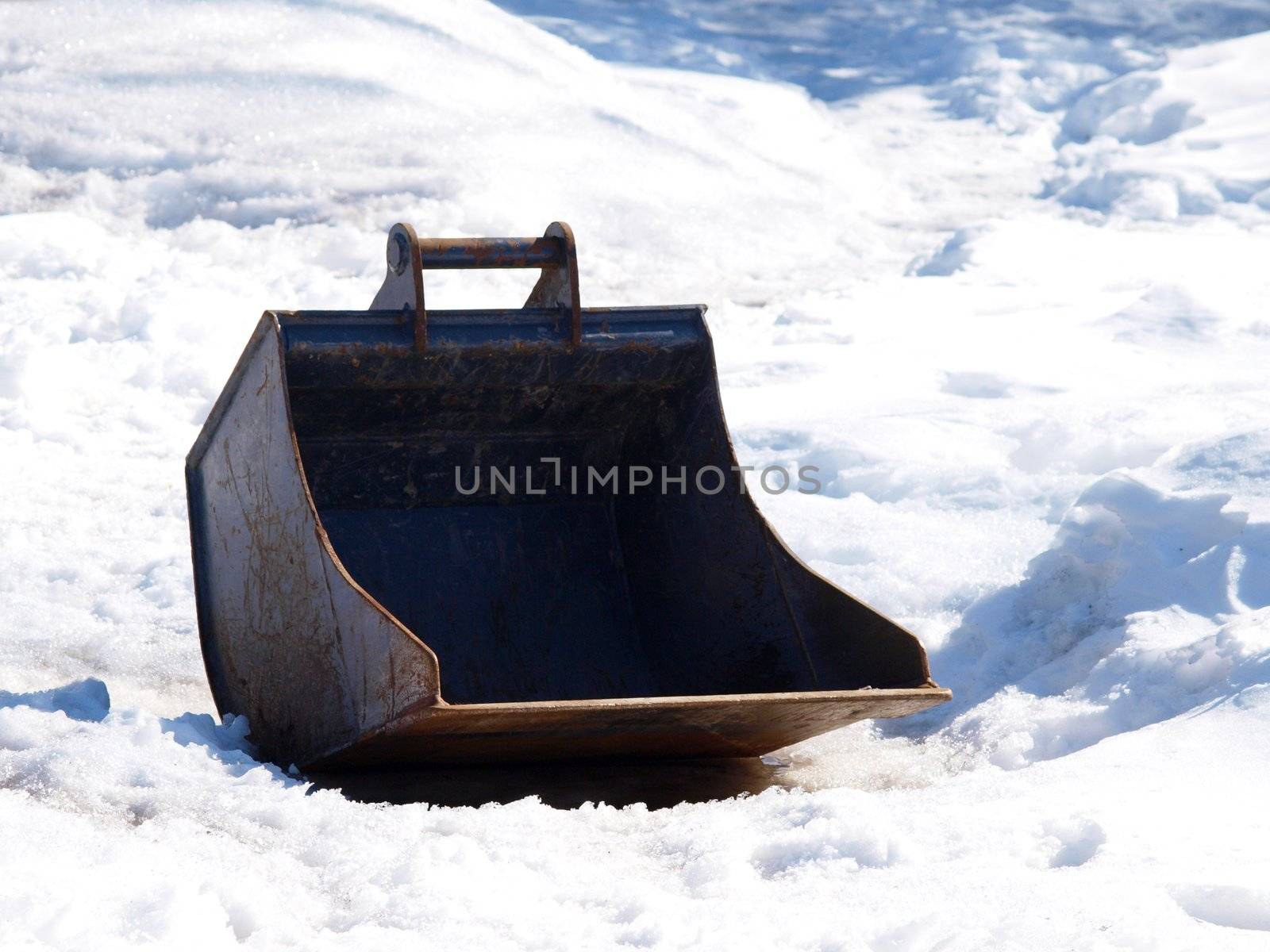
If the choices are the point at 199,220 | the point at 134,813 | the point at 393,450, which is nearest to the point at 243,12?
the point at 199,220

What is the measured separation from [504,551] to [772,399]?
285cm

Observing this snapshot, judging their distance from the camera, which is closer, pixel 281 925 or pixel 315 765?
pixel 281 925

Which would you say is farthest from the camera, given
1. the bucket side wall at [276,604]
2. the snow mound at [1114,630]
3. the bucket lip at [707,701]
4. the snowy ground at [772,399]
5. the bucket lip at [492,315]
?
the snow mound at [1114,630]

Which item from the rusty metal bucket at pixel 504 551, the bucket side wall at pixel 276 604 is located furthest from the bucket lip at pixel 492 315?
the bucket side wall at pixel 276 604

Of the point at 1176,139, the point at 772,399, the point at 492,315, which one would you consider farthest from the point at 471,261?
the point at 1176,139

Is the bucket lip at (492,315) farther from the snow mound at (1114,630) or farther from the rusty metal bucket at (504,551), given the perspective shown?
the snow mound at (1114,630)

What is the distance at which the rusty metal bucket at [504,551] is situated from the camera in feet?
9.33

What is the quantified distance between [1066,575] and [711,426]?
1049mm

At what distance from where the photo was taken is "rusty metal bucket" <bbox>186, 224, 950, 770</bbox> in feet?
9.33

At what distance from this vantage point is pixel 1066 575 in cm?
394

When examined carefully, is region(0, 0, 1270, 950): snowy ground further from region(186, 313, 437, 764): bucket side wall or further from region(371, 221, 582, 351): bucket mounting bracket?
region(371, 221, 582, 351): bucket mounting bracket

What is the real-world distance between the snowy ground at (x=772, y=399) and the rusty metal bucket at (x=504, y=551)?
20 centimetres

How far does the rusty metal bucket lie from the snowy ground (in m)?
0.20

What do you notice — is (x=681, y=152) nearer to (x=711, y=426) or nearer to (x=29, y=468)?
(x=29, y=468)
